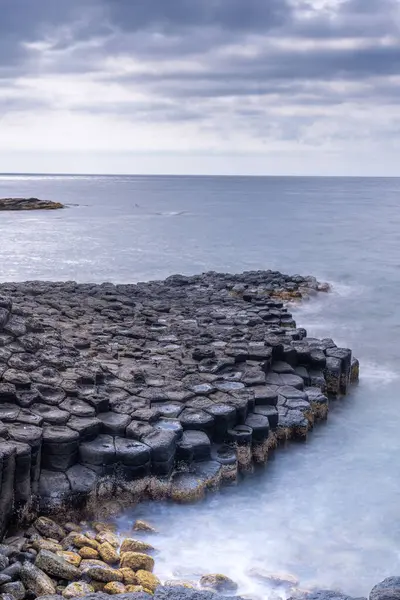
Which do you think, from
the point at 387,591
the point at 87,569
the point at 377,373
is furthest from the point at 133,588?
the point at 377,373

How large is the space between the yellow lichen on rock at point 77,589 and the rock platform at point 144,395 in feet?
4.12

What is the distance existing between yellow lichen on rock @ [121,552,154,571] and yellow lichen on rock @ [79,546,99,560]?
26 cm

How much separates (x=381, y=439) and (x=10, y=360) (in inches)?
211

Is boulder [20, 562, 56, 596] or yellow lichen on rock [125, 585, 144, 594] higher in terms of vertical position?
boulder [20, 562, 56, 596]

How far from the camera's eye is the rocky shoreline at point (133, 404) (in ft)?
24.2

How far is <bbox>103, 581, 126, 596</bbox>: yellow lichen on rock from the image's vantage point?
19.6 ft

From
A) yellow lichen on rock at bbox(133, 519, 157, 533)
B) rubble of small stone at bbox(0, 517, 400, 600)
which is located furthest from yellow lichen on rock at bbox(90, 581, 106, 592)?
yellow lichen on rock at bbox(133, 519, 157, 533)

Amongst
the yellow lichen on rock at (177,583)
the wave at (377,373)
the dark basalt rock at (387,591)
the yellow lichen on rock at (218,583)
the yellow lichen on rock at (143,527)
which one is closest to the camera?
the dark basalt rock at (387,591)

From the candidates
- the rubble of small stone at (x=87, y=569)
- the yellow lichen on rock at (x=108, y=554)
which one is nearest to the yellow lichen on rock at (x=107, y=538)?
the rubble of small stone at (x=87, y=569)

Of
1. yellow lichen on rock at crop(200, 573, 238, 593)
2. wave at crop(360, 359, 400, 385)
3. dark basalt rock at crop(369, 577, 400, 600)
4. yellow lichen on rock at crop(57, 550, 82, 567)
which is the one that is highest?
dark basalt rock at crop(369, 577, 400, 600)

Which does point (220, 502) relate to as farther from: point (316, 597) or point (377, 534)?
point (316, 597)

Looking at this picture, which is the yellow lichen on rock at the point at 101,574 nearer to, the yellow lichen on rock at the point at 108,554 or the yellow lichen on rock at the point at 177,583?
the yellow lichen on rock at the point at 108,554

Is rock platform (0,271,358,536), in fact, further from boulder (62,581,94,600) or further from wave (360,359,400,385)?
boulder (62,581,94,600)

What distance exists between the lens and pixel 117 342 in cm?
1162
